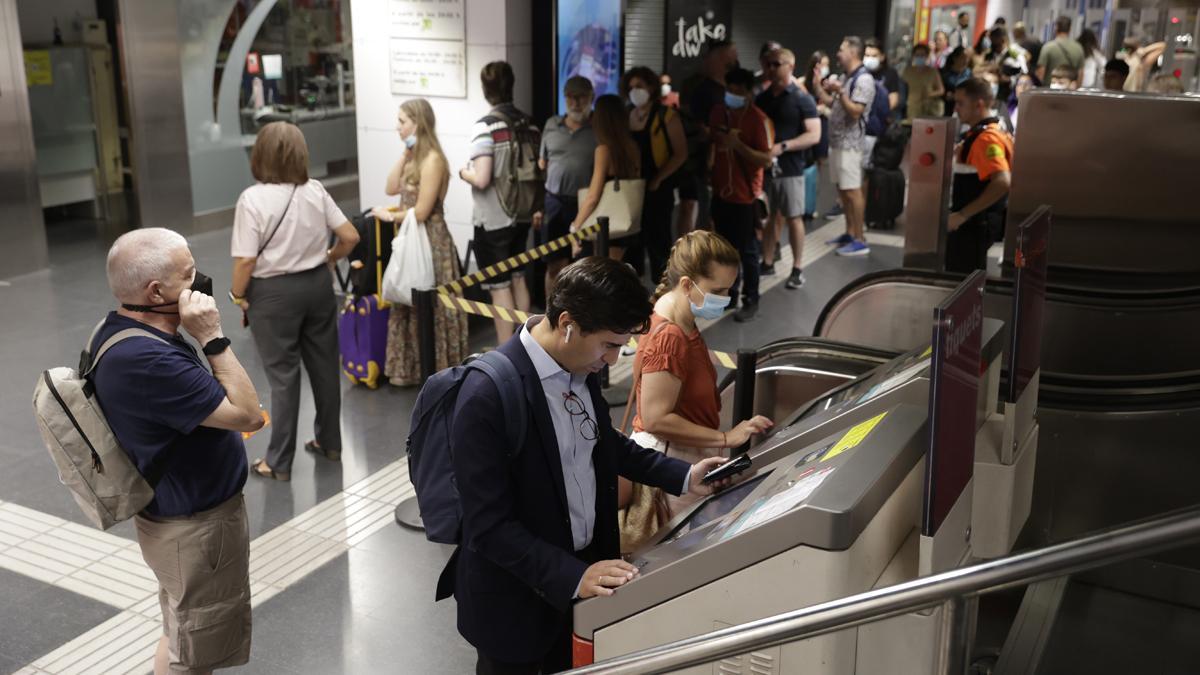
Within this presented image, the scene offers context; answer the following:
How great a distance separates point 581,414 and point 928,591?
40.1 inches

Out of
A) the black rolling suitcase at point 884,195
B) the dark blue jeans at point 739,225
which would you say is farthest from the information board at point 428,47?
the black rolling suitcase at point 884,195

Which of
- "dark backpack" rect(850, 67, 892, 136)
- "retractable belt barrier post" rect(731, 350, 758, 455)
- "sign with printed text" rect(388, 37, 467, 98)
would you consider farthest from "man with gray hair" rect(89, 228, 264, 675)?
"dark backpack" rect(850, 67, 892, 136)

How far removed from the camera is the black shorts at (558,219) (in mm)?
7402

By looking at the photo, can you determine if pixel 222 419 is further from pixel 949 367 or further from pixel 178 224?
pixel 178 224

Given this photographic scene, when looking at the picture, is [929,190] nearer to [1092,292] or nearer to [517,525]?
[1092,292]

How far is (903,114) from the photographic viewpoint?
1255 cm

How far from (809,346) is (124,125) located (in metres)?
10.4

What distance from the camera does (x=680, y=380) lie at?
344 cm

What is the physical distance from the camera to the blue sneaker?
10.3 m

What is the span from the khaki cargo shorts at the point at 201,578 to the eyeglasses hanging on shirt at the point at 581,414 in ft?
4.24

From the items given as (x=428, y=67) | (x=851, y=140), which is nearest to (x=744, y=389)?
(x=428, y=67)

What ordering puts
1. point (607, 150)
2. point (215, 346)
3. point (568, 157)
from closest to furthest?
point (215, 346) < point (607, 150) < point (568, 157)

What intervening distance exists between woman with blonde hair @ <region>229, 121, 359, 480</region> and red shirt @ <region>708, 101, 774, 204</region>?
134 inches

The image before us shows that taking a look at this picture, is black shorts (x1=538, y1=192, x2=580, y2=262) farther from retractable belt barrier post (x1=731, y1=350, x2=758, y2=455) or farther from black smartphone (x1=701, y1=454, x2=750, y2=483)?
black smartphone (x1=701, y1=454, x2=750, y2=483)
